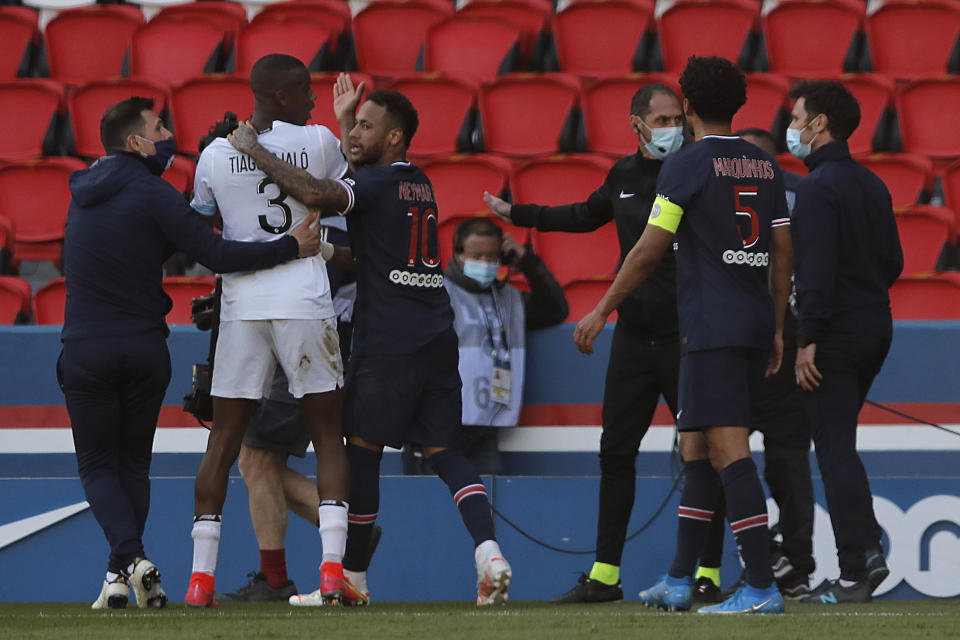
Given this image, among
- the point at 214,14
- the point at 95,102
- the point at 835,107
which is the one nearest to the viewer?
the point at 835,107

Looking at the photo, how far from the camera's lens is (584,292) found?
261 inches

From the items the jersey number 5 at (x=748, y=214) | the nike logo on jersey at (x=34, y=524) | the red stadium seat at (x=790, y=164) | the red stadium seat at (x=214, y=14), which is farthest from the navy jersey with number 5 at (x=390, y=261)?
the red stadium seat at (x=214, y=14)

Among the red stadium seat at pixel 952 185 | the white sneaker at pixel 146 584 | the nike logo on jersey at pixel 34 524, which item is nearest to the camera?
the white sneaker at pixel 146 584

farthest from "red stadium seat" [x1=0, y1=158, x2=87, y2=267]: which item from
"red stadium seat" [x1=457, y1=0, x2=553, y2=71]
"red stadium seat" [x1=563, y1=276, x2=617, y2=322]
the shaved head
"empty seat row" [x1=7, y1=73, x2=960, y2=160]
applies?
the shaved head

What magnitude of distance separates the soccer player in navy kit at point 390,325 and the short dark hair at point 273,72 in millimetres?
155

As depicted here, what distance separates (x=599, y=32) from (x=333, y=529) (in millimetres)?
5775

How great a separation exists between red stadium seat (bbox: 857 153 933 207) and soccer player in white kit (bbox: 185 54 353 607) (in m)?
4.31

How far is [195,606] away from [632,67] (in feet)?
18.8

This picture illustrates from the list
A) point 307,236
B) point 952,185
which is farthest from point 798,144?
point 952,185

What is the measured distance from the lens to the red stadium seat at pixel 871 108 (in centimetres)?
841

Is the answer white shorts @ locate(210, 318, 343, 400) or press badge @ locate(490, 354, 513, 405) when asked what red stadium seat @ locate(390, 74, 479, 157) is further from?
white shorts @ locate(210, 318, 343, 400)

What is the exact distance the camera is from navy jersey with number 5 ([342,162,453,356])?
445 centimetres

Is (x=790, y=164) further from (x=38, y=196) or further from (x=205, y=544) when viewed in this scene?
(x=205, y=544)

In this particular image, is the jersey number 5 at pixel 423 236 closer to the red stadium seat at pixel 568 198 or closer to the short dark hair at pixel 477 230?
the short dark hair at pixel 477 230
